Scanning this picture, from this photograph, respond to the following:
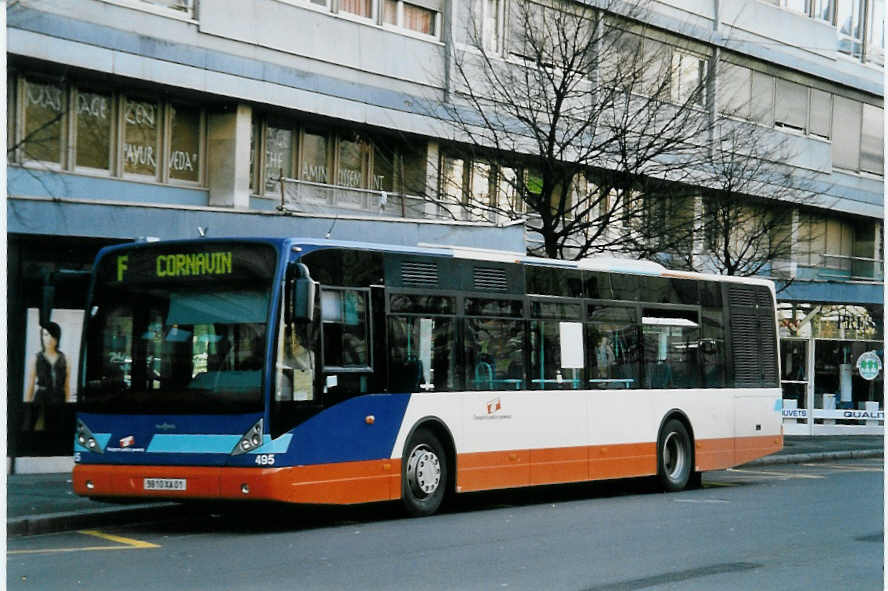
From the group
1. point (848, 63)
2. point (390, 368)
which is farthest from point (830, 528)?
point (848, 63)

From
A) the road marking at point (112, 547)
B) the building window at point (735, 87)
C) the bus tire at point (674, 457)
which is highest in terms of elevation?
the building window at point (735, 87)

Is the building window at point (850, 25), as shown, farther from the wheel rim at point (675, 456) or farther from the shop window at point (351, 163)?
the wheel rim at point (675, 456)

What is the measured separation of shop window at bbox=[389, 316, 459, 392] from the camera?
15.0 meters

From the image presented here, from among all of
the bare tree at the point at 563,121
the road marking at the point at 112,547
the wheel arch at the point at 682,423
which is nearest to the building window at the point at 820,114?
the bare tree at the point at 563,121

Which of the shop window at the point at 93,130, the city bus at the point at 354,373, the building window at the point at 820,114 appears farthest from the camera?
the building window at the point at 820,114

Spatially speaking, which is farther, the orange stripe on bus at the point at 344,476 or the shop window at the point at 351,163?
the shop window at the point at 351,163

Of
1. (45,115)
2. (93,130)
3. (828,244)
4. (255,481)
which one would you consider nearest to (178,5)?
(93,130)

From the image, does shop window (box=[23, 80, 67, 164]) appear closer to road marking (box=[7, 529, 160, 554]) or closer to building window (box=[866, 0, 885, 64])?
road marking (box=[7, 529, 160, 554])

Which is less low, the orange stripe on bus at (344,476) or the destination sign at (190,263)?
the destination sign at (190,263)

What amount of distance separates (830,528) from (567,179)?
35.0 ft

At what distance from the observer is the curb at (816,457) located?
26895 mm

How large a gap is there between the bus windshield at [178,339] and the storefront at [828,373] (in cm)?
2730

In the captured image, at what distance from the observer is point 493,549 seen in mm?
12250

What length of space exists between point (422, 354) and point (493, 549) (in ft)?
11.7
